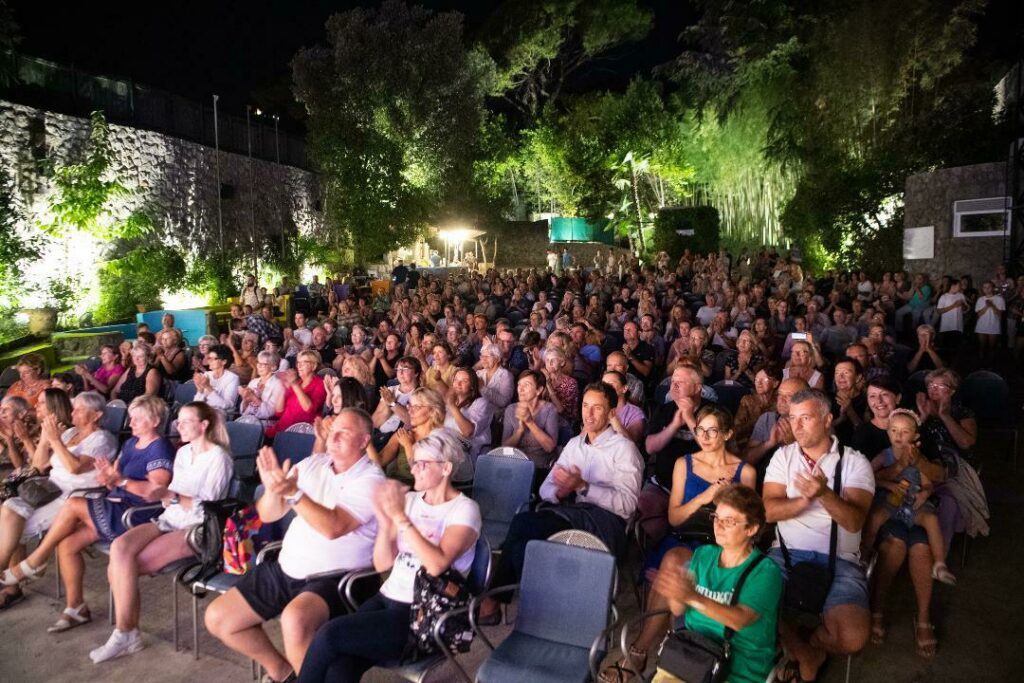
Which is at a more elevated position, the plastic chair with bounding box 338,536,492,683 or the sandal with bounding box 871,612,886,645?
the plastic chair with bounding box 338,536,492,683

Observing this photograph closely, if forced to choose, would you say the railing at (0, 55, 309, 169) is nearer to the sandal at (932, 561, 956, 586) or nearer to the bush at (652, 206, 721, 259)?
the bush at (652, 206, 721, 259)

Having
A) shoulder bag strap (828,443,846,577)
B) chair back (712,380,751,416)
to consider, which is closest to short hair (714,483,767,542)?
shoulder bag strap (828,443,846,577)

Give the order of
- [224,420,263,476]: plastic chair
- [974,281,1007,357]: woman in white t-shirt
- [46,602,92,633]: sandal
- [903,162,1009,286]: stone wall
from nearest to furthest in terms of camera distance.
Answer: [46,602,92,633]: sandal < [224,420,263,476]: plastic chair < [974,281,1007,357]: woman in white t-shirt < [903,162,1009,286]: stone wall

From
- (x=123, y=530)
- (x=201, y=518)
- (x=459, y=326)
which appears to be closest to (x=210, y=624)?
(x=201, y=518)

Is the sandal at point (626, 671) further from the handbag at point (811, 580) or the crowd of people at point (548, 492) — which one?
the handbag at point (811, 580)

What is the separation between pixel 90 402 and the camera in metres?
4.09

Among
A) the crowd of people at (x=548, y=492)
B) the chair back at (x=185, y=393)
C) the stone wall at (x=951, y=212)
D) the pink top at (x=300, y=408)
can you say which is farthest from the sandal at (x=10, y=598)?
the stone wall at (x=951, y=212)

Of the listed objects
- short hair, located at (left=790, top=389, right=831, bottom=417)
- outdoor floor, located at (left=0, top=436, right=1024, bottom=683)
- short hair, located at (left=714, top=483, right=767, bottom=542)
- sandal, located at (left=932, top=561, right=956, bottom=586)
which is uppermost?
short hair, located at (left=790, top=389, right=831, bottom=417)

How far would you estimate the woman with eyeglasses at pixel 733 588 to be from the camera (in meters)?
2.33

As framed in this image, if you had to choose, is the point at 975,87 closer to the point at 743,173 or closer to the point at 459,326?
the point at 743,173

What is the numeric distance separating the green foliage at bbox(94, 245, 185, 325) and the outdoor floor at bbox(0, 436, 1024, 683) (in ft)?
32.9

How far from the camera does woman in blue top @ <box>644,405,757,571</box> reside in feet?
10.5

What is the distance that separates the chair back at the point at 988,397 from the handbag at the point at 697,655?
13.9 feet

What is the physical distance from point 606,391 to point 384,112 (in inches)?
658
